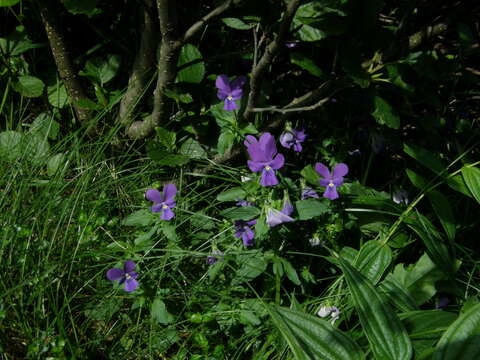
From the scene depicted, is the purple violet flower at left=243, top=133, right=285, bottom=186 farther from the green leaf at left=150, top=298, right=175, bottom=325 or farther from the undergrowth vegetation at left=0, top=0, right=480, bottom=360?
the green leaf at left=150, top=298, right=175, bottom=325

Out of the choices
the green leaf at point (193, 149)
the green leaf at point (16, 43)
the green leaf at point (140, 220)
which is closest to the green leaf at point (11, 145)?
the green leaf at point (16, 43)

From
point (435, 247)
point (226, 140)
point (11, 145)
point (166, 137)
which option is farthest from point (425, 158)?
point (11, 145)

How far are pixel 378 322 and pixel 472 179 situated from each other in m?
0.66

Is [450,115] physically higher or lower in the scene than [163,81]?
lower

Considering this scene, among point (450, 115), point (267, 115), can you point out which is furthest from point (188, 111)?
point (450, 115)

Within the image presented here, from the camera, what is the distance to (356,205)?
1780 mm

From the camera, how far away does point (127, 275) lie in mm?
1497

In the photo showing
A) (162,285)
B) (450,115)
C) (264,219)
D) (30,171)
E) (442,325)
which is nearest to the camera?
(442,325)

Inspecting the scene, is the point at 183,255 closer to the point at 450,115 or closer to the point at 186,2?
the point at 186,2

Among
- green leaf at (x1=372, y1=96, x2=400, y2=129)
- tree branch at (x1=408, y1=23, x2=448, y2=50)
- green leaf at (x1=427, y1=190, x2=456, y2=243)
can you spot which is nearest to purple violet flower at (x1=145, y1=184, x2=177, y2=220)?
green leaf at (x1=372, y1=96, x2=400, y2=129)

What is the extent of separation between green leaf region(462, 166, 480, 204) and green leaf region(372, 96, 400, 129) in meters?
0.25

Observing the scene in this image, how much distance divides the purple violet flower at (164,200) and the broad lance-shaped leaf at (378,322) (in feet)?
2.10

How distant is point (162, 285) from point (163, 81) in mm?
689

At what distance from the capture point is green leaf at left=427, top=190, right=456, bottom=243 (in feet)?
5.25
